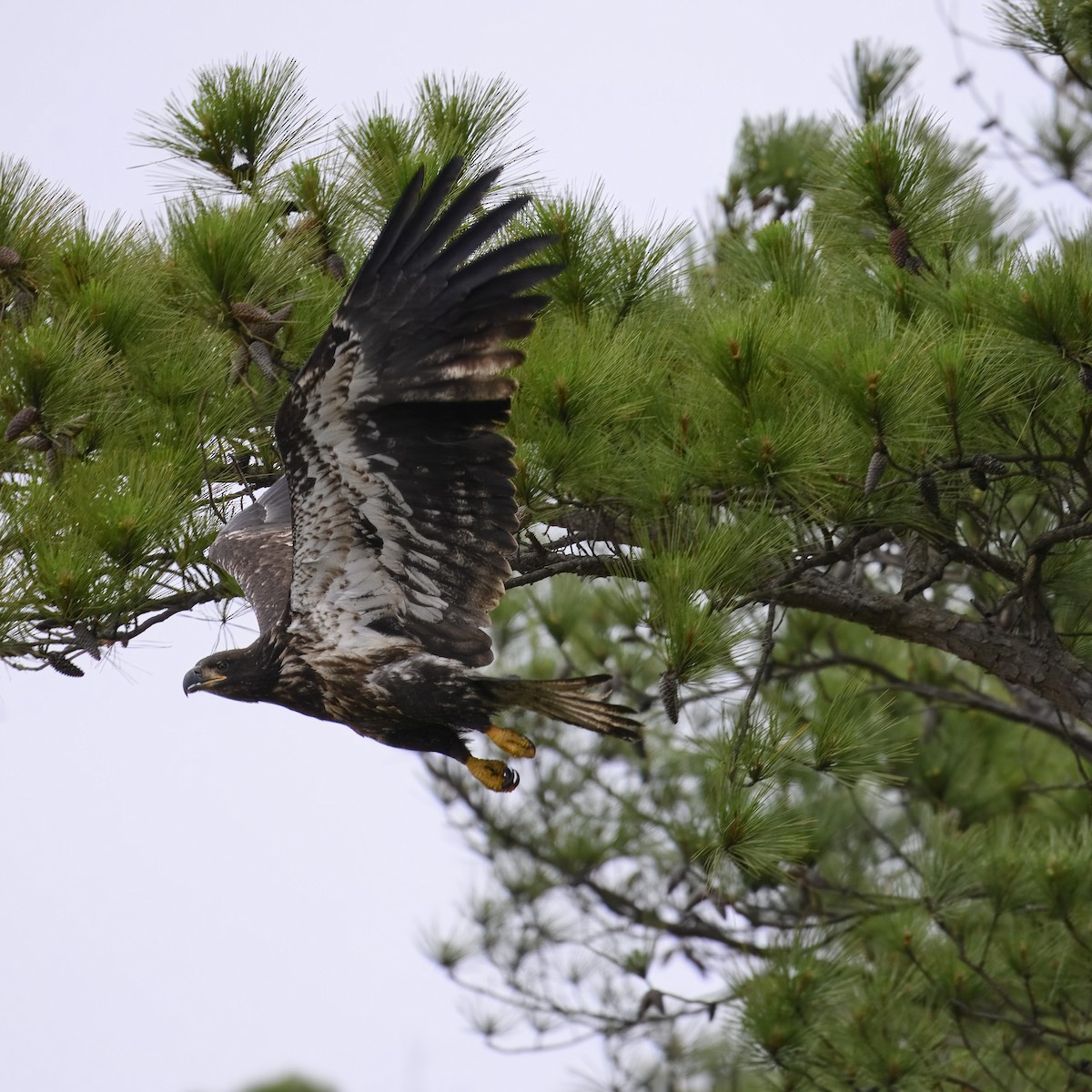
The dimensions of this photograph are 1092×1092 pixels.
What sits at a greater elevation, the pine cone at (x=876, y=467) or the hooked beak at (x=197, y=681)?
the pine cone at (x=876, y=467)

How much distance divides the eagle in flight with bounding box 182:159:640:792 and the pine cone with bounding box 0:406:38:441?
19.8 inches

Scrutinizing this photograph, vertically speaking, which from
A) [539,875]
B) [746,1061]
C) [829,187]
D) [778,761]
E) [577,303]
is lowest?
[746,1061]

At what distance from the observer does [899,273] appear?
11.3 feet

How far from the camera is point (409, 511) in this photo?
3104mm

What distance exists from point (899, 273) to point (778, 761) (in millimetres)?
1222

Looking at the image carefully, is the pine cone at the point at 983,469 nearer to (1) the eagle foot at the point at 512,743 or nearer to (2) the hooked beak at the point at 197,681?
(1) the eagle foot at the point at 512,743

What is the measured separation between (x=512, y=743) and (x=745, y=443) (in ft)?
3.03

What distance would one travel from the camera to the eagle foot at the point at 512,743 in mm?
3432

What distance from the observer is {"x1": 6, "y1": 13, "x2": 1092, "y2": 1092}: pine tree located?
296cm

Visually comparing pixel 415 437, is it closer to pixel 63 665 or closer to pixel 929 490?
pixel 63 665

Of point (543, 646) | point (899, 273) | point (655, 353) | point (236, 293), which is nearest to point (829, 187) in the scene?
point (899, 273)

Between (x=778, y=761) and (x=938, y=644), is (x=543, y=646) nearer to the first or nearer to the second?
(x=938, y=644)

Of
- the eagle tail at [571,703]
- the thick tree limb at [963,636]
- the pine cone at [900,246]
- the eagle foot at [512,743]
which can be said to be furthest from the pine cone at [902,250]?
the eagle foot at [512,743]

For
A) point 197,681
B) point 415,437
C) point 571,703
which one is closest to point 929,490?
point 571,703
